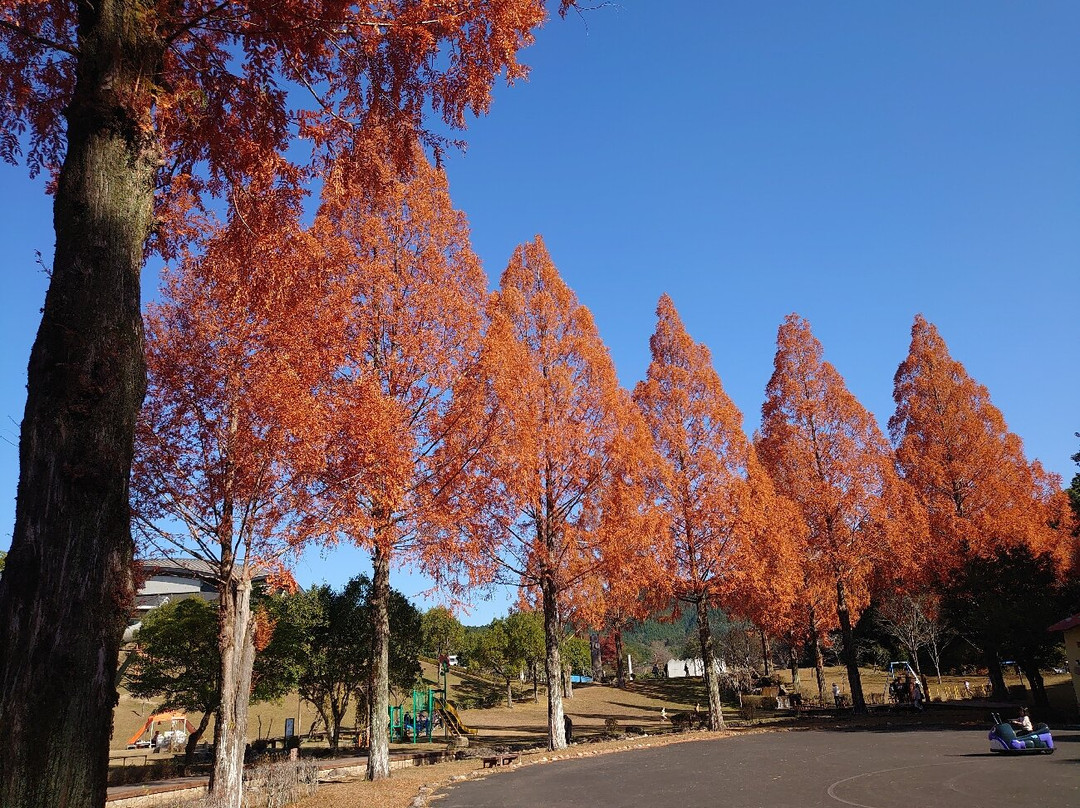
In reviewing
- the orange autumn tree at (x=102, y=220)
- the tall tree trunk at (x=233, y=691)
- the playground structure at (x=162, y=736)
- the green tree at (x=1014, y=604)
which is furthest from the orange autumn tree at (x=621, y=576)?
the playground structure at (x=162, y=736)

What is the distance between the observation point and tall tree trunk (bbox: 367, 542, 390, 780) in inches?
566

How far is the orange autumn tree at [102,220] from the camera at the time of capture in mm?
→ 3201

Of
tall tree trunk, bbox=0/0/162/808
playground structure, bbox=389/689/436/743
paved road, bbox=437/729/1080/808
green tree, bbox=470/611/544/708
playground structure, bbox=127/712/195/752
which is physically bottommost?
playground structure, bbox=127/712/195/752

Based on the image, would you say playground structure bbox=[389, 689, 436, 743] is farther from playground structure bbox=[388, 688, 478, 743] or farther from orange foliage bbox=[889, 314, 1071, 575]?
orange foliage bbox=[889, 314, 1071, 575]

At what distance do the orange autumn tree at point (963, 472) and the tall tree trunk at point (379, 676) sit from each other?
76.5 ft

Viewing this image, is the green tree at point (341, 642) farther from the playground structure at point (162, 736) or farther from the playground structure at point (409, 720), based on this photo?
the playground structure at point (162, 736)

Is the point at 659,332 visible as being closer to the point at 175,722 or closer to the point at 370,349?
the point at 370,349

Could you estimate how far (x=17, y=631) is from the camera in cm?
320

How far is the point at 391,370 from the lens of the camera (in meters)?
15.7

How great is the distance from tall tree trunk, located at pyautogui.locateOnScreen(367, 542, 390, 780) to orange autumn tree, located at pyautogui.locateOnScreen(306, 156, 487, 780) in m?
0.02

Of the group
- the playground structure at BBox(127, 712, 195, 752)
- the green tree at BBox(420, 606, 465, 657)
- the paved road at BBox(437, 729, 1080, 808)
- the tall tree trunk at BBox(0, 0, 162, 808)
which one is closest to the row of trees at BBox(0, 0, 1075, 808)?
the tall tree trunk at BBox(0, 0, 162, 808)

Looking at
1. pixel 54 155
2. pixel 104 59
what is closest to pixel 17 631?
pixel 104 59

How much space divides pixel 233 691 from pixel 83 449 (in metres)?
9.65

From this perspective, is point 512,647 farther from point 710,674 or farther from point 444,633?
point 710,674
